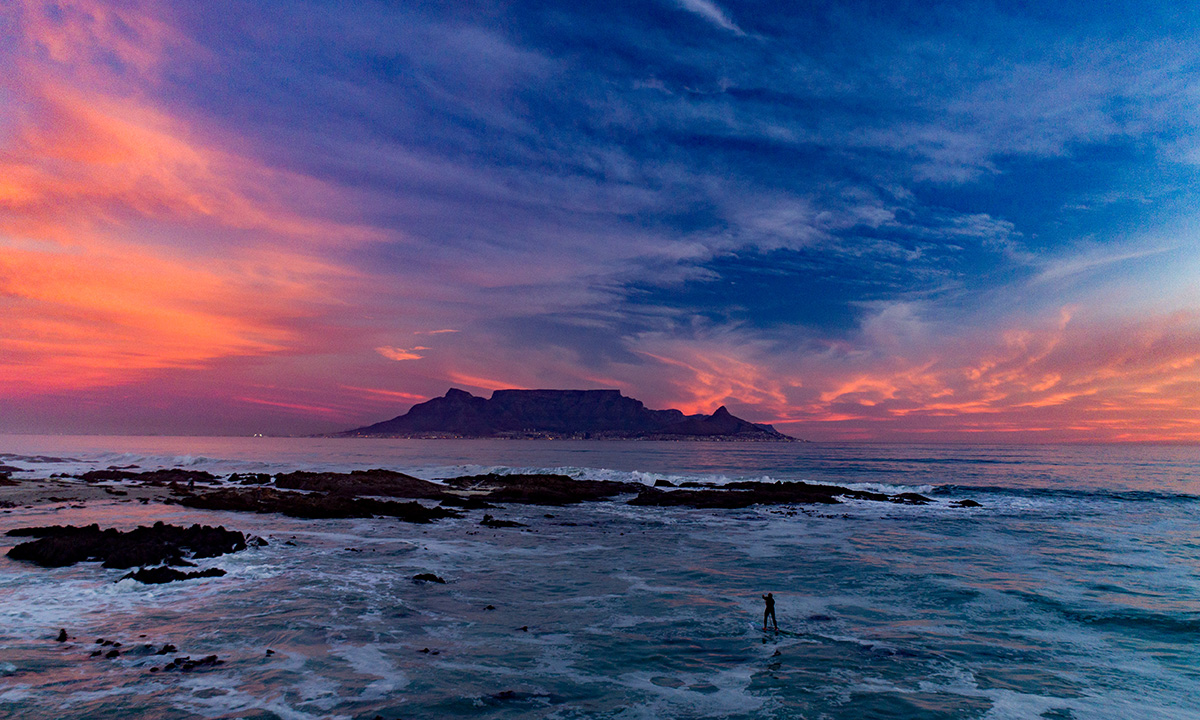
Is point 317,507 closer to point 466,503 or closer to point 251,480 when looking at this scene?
point 466,503

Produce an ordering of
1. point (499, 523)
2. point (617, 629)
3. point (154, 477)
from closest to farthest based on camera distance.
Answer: point (617, 629)
point (499, 523)
point (154, 477)

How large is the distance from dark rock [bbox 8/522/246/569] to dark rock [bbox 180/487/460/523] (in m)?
13.0

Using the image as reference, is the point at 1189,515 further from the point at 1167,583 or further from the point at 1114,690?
the point at 1114,690

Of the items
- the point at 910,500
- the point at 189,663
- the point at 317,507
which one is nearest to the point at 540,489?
the point at 317,507

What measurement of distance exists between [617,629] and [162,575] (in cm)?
1619

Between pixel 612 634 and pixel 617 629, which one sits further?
pixel 617 629

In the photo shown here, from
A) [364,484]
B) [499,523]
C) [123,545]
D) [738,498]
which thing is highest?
[123,545]

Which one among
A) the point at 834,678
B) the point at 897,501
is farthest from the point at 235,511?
the point at 897,501

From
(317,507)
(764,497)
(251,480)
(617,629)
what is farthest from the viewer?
(251,480)

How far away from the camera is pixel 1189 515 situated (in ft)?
152

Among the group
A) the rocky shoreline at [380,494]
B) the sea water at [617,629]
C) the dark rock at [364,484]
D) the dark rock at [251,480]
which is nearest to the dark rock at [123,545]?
the sea water at [617,629]

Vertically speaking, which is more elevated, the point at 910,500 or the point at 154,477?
the point at 910,500

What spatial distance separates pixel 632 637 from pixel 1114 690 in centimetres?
1180

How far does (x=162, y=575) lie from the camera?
65.9 feet
